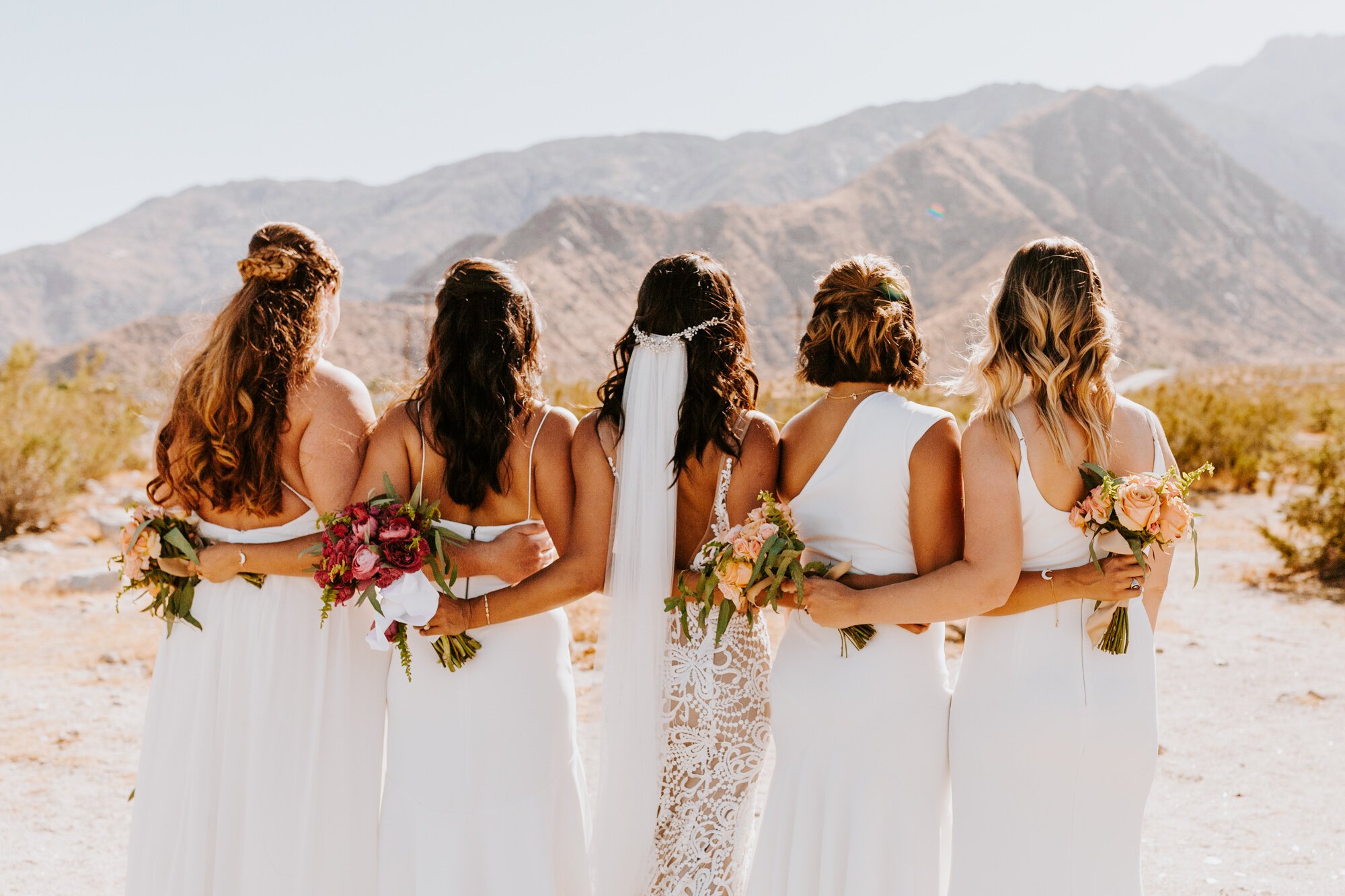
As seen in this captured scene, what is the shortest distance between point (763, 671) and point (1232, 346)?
82.1 m

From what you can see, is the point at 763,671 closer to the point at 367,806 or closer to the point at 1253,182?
the point at 367,806

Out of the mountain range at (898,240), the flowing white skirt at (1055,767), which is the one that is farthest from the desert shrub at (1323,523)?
the mountain range at (898,240)

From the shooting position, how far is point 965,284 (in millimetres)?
71125

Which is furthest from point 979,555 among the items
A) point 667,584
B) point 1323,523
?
point 1323,523

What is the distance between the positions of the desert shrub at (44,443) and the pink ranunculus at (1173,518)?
35.1ft

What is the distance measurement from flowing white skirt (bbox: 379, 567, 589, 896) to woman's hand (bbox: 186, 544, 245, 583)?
0.66 meters

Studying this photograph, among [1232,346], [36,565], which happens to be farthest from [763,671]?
[1232,346]

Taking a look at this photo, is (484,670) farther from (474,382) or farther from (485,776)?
(474,382)

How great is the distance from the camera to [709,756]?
3.16 m

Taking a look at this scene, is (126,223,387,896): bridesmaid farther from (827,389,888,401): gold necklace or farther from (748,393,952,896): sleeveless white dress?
(827,389,888,401): gold necklace

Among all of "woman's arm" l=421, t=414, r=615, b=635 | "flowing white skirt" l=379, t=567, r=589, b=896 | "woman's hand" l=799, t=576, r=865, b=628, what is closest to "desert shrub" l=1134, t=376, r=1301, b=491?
"woman's hand" l=799, t=576, r=865, b=628

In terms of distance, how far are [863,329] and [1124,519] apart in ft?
2.95

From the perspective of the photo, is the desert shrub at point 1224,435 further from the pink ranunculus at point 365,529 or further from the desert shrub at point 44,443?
the desert shrub at point 44,443

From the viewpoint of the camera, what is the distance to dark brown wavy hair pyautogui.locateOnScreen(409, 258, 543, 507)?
2.99 metres
